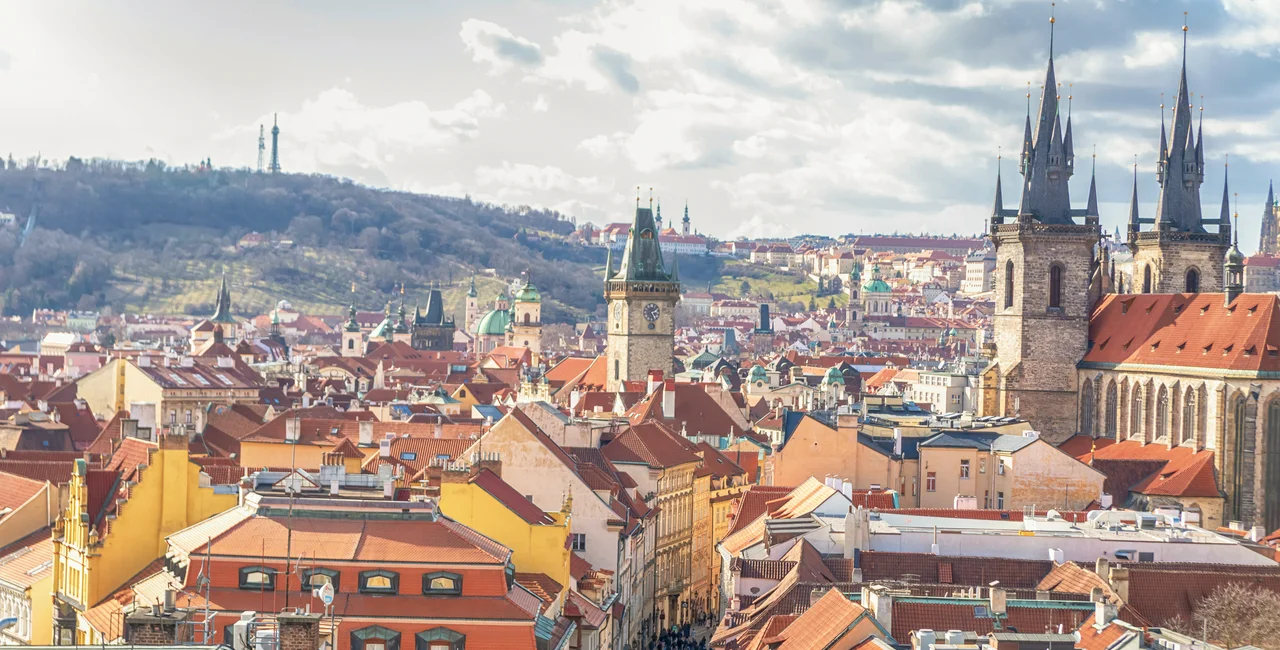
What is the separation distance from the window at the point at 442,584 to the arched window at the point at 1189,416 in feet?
196

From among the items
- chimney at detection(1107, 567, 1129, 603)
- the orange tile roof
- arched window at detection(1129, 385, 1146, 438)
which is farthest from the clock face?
chimney at detection(1107, 567, 1129, 603)

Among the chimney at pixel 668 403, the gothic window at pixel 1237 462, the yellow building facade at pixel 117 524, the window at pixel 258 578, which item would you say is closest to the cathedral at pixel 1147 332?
the gothic window at pixel 1237 462

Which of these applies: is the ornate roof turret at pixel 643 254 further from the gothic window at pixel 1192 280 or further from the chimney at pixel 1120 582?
the chimney at pixel 1120 582

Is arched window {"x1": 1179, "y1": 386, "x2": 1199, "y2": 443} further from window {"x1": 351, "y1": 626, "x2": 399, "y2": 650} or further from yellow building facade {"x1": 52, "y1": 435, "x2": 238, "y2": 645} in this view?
window {"x1": 351, "y1": 626, "x2": 399, "y2": 650}

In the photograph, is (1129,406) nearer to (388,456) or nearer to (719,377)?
(388,456)

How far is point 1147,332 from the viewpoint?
10094 cm

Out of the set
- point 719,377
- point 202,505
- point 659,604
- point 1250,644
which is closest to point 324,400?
point 719,377

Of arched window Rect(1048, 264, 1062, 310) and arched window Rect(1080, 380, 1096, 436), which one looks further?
arched window Rect(1048, 264, 1062, 310)

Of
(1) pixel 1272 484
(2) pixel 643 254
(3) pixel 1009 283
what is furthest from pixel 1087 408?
(2) pixel 643 254

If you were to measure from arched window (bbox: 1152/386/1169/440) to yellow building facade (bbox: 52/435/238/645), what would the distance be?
59.0 metres

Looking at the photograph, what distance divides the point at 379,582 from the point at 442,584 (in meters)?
1.20

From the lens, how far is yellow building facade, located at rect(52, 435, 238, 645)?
145 ft

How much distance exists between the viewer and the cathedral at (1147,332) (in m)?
90.7

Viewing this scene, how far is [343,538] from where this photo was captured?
136ft
